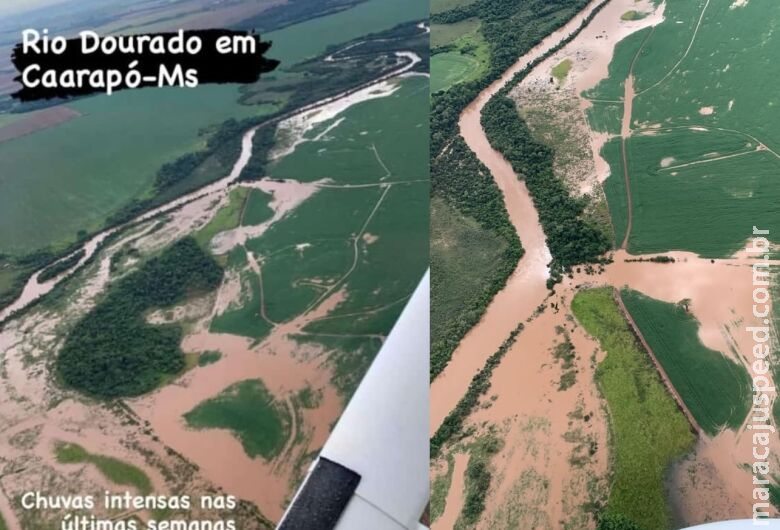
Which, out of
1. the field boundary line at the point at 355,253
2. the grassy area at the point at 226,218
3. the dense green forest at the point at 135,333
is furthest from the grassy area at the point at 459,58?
the dense green forest at the point at 135,333

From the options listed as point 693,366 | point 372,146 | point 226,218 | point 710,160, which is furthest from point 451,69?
point 693,366

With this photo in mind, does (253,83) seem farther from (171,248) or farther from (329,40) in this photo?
(171,248)

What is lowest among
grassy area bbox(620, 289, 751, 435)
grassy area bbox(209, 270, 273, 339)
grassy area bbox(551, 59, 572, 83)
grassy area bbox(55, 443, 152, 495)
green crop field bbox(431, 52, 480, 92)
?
grassy area bbox(55, 443, 152, 495)

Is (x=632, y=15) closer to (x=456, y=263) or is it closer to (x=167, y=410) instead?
(x=456, y=263)

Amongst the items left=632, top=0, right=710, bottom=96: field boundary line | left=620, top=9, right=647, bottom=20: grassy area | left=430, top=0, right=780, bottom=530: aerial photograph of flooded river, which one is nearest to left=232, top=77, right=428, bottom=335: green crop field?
left=430, top=0, right=780, bottom=530: aerial photograph of flooded river

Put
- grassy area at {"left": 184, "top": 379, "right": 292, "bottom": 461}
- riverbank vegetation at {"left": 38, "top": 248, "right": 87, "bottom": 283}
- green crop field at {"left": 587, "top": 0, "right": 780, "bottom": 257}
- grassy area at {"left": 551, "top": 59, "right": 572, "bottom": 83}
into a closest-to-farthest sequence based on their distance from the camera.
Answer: grassy area at {"left": 184, "top": 379, "right": 292, "bottom": 461}
green crop field at {"left": 587, "top": 0, "right": 780, "bottom": 257}
riverbank vegetation at {"left": 38, "top": 248, "right": 87, "bottom": 283}
grassy area at {"left": 551, "top": 59, "right": 572, "bottom": 83}

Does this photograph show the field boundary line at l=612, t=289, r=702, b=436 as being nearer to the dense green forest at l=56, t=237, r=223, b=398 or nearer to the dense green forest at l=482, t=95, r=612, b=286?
the dense green forest at l=482, t=95, r=612, b=286
